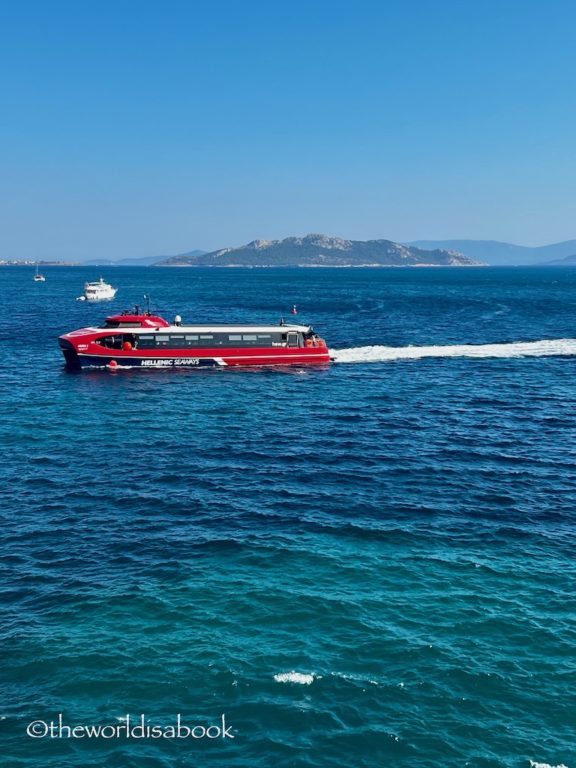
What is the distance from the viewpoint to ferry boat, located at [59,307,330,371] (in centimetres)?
7956

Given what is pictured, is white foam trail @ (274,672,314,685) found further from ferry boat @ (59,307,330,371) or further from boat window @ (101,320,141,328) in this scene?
boat window @ (101,320,141,328)

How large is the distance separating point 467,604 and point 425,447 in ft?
78.3

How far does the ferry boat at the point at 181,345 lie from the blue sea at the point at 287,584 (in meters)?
14.3

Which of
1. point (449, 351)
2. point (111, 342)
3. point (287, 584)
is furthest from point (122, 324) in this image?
point (287, 584)

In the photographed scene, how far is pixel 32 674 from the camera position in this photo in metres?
24.0

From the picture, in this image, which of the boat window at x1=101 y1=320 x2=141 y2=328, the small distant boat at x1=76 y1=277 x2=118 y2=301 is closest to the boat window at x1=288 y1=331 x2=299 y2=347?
the boat window at x1=101 y1=320 x2=141 y2=328

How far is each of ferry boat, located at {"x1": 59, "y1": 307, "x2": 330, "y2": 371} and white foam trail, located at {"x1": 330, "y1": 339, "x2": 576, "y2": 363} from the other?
6.24 meters

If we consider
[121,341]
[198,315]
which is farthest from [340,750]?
[198,315]

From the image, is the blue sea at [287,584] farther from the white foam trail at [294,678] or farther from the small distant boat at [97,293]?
the small distant boat at [97,293]

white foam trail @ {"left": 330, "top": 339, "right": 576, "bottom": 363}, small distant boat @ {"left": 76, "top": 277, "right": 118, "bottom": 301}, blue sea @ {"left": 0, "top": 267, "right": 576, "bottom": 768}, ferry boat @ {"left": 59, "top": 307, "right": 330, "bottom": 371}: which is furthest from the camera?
small distant boat @ {"left": 76, "top": 277, "right": 118, "bottom": 301}

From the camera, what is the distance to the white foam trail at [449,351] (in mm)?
91125

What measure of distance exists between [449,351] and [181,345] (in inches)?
1492

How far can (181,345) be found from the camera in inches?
3226

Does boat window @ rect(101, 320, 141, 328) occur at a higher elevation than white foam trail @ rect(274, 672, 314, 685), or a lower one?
higher
